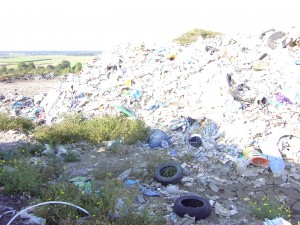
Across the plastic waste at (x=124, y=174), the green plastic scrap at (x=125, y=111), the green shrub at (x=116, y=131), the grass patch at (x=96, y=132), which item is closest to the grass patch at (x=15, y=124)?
the grass patch at (x=96, y=132)

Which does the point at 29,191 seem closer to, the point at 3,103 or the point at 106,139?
the point at 106,139

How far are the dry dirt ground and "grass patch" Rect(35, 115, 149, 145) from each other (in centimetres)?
27

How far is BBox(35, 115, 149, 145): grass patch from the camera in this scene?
21.4ft

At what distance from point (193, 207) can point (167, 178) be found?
87cm

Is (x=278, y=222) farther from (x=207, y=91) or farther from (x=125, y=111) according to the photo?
(x=125, y=111)

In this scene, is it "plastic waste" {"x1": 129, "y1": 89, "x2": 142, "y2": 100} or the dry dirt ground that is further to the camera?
"plastic waste" {"x1": 129, "y1": 89, "x2": 142, "y2": 100}

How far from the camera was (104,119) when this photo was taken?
7062 mm

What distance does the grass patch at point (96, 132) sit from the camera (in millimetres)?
6516

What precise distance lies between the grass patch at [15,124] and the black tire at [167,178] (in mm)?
3987

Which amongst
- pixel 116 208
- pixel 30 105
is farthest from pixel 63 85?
pixel 116 208

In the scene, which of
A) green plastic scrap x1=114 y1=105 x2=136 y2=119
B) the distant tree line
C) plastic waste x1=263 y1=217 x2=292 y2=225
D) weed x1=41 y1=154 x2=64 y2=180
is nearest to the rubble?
green plastic scrap x1=114 y1=105 x2=136 y2=119

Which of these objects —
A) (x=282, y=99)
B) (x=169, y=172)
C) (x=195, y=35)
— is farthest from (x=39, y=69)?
(x=169, y=172)

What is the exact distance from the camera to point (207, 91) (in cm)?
823

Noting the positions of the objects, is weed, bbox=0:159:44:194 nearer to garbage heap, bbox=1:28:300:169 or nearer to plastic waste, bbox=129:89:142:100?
garbage heap, bbox=1:28:300:169
